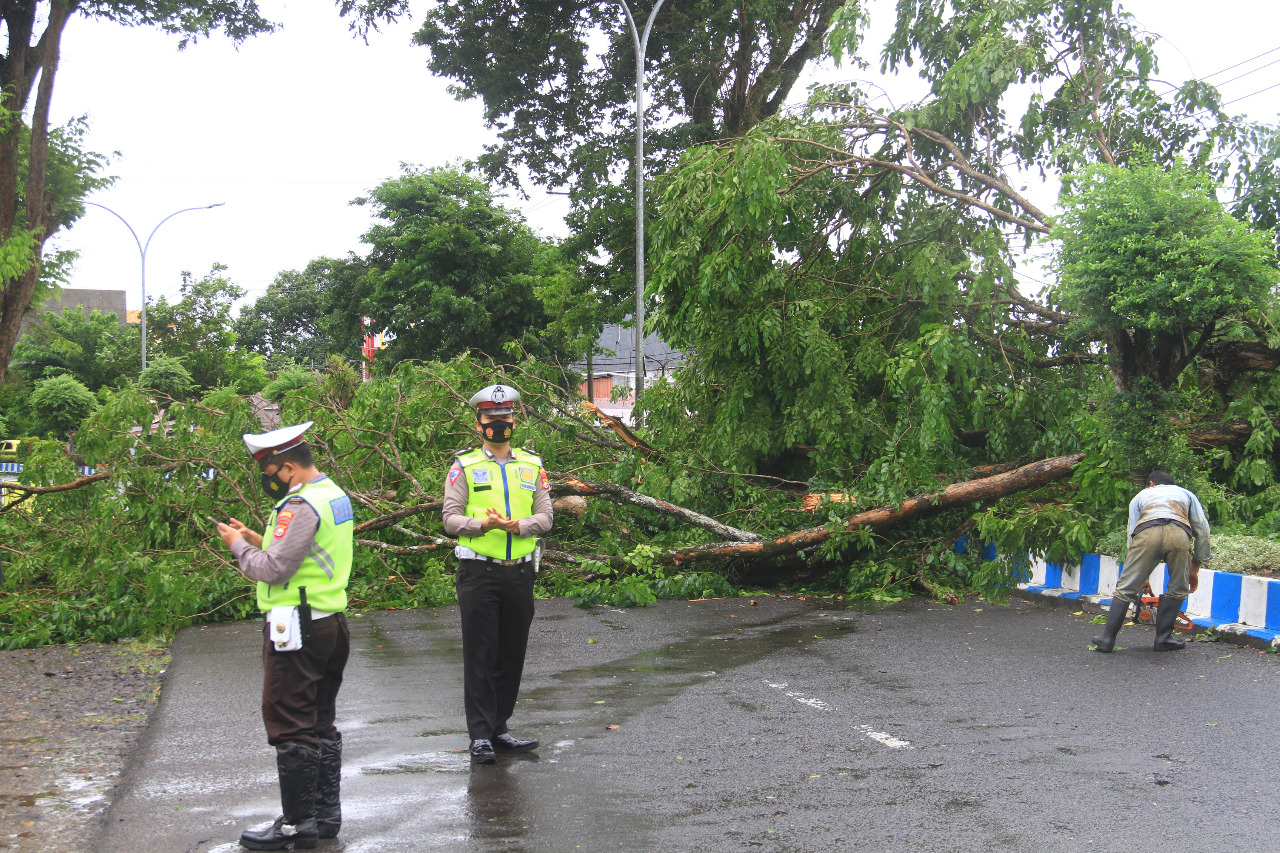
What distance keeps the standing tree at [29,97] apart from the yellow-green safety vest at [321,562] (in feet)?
58.4

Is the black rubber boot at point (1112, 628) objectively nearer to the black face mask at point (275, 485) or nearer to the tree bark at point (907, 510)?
the tree bark at point (907, 510)

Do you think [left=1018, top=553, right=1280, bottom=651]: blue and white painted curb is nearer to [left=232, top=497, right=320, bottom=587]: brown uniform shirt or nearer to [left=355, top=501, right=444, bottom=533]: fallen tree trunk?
[left=355, top=501, right=444, bottom=533]: fallen tree trunk

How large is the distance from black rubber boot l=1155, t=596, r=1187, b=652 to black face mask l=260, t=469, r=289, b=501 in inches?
245

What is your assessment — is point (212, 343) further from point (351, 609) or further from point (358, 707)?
point (358, 707)

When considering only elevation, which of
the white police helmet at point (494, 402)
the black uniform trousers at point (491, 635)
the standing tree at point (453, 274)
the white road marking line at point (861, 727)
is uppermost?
the standing tree at point (453, 274)

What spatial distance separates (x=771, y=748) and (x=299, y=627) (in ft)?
8.01

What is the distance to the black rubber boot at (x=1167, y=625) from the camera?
7.41 metres

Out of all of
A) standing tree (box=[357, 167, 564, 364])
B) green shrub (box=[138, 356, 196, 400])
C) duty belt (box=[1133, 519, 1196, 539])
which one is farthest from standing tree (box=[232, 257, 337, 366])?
duty belt (box=[1133, 519, 1196, 539])

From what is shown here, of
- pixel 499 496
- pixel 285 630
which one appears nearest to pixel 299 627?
pixel 285 630

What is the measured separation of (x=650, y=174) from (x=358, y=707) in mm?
16913

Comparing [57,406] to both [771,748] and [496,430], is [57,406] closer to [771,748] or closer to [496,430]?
[496,430]

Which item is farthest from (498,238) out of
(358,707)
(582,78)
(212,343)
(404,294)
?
(358,707)

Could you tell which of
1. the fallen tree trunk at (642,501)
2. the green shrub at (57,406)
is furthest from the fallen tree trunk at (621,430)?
the green shrub at (57,406)

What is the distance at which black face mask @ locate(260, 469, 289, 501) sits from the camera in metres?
4.06
